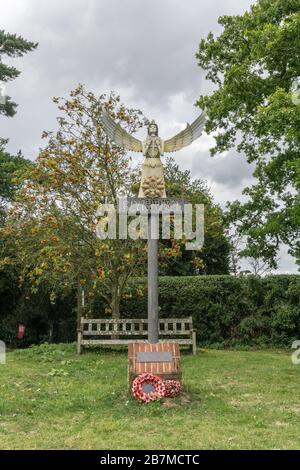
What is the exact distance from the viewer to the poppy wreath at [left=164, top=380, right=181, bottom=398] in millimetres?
7211

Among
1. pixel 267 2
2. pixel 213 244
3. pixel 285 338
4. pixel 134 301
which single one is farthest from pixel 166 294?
pixel 213 244

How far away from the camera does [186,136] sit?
28.6ft

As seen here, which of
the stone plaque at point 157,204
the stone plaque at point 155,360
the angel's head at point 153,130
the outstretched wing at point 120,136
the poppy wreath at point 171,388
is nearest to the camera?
A: the poppy wreath at point 171,388

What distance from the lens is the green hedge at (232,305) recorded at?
625 inches

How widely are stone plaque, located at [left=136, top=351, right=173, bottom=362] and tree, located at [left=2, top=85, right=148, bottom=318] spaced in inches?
201

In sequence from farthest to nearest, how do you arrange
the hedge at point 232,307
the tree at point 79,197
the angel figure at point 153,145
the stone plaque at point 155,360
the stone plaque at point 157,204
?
the hedge at point 232,307 → the tree at point 79,197 → the angel figure at point 153,145 → the stone plaque at point 157,204 → the stone plaque at point 155,360

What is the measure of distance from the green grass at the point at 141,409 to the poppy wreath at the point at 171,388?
15 cm

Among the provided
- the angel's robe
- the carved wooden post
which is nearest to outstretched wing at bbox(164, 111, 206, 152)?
the angel's robe

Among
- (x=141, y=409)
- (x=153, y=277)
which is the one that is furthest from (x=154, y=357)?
(x=153, y=277)

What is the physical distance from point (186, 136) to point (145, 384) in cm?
425

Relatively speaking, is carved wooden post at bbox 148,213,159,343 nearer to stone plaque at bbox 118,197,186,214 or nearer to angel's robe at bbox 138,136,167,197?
stone plaque at bbox 118,197,186,214

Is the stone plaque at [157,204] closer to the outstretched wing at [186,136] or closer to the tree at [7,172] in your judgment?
the outstretched wing at [186,136]

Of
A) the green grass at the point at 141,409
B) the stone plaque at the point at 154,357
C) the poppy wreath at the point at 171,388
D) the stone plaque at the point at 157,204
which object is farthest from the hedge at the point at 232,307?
the poppy wreath at the point at 171,388
